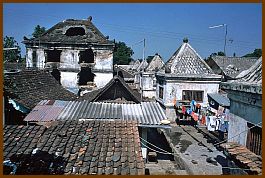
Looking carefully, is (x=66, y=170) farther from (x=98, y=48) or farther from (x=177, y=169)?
(x=98, y=48)

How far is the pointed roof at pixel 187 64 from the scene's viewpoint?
74.3 ft

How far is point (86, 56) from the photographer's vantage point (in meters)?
28.7

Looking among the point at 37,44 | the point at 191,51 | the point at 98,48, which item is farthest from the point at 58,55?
the point at 191,51

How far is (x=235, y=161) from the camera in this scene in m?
6.07

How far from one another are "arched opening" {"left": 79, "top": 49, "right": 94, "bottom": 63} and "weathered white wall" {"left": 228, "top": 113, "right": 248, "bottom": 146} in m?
22.2

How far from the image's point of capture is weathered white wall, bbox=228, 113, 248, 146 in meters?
6.65

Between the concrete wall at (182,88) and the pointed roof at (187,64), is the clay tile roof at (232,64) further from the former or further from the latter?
the concrete wall at (182,88)

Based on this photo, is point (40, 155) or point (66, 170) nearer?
point (66, 170)

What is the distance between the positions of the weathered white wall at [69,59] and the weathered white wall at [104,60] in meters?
2.26

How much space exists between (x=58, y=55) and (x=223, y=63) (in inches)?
868

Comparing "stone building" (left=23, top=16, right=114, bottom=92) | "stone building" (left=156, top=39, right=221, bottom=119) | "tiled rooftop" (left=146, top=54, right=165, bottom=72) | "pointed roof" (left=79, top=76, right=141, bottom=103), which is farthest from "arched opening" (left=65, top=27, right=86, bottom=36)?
"pointed roof" (left=79, top=76, right=141, bottom=103)

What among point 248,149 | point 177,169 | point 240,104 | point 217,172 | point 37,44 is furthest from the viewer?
point 37,44

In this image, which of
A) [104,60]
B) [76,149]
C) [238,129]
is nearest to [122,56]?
[104,60]

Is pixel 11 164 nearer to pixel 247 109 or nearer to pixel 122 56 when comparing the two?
pixel 247 109
